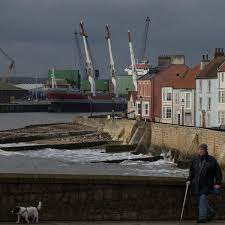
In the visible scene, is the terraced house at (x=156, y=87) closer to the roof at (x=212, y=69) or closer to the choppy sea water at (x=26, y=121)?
the roof at (x=212, y=69)

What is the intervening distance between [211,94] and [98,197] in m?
53.2

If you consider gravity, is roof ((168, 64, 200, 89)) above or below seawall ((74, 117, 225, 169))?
above

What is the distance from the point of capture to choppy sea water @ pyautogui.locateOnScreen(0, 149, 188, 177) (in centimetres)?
4212

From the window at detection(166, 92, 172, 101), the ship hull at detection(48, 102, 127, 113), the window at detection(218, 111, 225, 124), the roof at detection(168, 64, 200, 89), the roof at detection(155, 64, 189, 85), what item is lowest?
the window at detection(218, 111, 225, 124)

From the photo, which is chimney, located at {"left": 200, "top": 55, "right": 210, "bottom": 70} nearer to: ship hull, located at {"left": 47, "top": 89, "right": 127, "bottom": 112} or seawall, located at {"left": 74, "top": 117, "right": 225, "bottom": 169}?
seawall, located at {"left": 74, "top": 117, "right": 225, "bottom": 169}

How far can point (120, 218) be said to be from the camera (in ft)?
44.2

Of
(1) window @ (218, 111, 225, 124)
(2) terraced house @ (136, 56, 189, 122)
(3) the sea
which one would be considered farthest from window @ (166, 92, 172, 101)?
(3) the sea

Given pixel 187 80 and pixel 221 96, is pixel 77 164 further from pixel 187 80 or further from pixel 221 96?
pixel 187 80

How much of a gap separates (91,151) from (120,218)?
46018 millimetres

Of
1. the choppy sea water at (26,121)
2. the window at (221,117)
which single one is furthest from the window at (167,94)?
the choppy sea water at (26,121)

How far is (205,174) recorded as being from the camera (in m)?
12.6

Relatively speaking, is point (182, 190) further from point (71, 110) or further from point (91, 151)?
point (71, 110)

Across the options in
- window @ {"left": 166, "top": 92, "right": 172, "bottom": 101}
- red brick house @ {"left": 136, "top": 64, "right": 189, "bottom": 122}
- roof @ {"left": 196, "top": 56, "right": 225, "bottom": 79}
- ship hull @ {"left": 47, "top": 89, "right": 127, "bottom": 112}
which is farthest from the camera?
ship hull @ {"left": 47, "top": 89, "right": 127, "bottom": 112}

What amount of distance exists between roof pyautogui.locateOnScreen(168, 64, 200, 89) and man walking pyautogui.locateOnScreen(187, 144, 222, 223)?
5938cm
